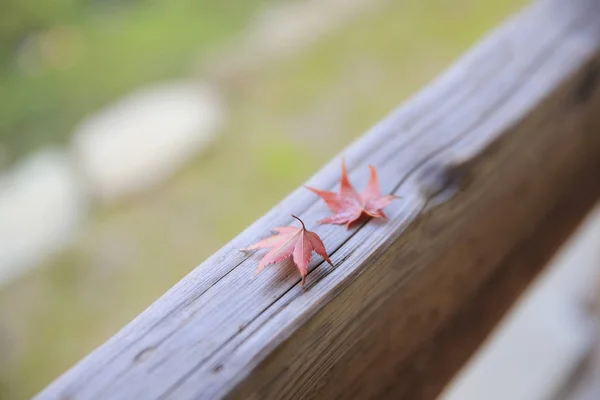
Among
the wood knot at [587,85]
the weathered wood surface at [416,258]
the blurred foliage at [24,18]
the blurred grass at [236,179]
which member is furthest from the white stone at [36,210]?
the wood knot at [587,85]

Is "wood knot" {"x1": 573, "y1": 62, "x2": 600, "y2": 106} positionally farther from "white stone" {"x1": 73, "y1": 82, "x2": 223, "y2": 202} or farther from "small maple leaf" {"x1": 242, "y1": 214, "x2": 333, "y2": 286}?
"white stone" {"x1": 73, "y1": 82, "x2": 223, "y2": 202}

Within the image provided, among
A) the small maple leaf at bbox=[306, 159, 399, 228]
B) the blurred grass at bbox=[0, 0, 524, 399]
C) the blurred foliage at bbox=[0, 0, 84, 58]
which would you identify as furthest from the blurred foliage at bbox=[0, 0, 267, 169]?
the small maple leaf at bbox=[306, 159, 399, 228]

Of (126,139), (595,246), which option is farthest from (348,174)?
(126,139)

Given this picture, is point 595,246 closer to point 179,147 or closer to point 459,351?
Result: point 459,351

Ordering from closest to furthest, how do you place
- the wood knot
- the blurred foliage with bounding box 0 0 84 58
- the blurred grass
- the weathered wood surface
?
1. the weathered wood surface
2. the wood knot
3. the blurred grass
4. the blurred foliage with bounding box 0 0 84 58

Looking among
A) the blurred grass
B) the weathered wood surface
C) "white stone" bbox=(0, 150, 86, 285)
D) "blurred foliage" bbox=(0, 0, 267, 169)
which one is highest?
"blurred foliage" bbox=(0, 0, 267, 169)

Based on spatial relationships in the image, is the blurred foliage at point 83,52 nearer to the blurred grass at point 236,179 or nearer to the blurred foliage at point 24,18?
the blurred foliage at point 24,18
